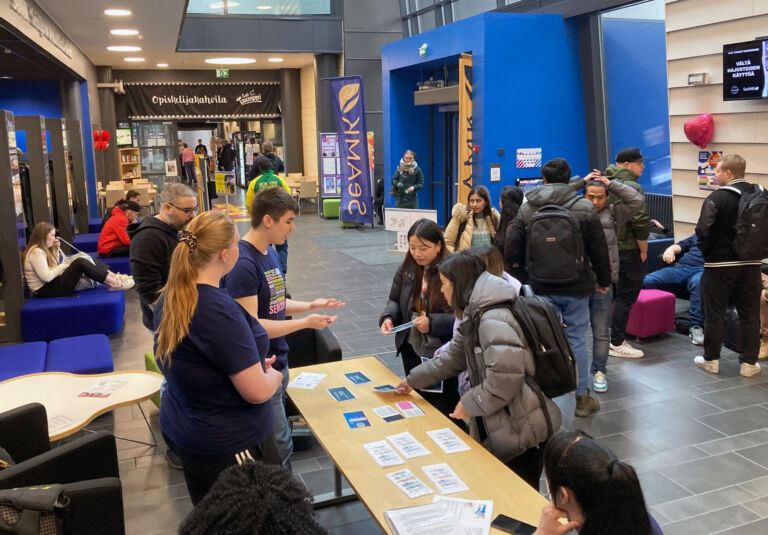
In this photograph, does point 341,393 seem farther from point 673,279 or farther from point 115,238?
point 115,238

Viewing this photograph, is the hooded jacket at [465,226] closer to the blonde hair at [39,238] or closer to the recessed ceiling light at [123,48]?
the blonde hair at [39,238]

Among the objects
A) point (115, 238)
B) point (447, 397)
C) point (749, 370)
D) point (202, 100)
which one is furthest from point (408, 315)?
point (202, 100)

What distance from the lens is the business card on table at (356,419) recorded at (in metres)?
3.14

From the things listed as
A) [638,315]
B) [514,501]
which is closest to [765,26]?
[638,315]

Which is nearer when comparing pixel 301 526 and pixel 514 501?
pixel 301 526

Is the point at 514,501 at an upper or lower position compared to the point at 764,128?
lower

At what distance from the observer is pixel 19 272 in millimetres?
6520

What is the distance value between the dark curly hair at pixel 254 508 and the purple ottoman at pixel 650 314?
18.8 feet

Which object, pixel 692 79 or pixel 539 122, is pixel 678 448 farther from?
pixel 539 122

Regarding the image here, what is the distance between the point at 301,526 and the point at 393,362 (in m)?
4.91

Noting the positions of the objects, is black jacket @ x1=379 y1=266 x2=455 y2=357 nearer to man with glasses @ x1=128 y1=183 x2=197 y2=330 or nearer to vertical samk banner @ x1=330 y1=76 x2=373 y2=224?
man with glasses @ x1=128 y1=183 x2=197 y2=330

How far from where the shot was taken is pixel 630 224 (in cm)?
586

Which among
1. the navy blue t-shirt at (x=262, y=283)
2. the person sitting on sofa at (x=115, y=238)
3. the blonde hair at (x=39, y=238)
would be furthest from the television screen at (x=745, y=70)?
the person sitting on sofa at (x=115, y=238)

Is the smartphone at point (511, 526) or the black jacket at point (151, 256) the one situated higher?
the black jacket at point (151, 256)
